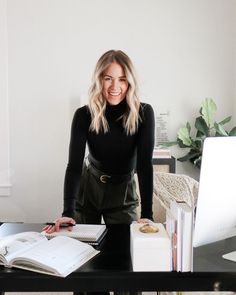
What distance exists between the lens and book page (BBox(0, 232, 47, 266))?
1.07m

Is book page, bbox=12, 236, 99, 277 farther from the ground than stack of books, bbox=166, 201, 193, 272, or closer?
closer

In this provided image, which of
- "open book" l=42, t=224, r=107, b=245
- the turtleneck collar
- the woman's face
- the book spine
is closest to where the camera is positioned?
the book spine

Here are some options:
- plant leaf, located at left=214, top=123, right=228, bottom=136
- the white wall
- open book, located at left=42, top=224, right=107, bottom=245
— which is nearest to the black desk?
open book, located at left=42, top=224, right=107, bottom=245

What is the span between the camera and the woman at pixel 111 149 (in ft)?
5.11

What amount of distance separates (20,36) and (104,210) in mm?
2422

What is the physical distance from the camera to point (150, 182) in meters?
1.60

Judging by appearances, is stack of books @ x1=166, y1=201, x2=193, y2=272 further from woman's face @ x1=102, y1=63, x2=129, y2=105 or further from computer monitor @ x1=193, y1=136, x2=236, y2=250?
woman's face @ x1=102, y1=63, x2=129, y2=105

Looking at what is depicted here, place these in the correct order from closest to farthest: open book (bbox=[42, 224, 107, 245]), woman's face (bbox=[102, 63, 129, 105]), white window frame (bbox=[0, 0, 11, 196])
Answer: open book (bbox=[42, 224, 107, 245]), woman's face (bbox=[102, 63, 129, 105]), white window frame (bbox=[0, 0, 11, 196])

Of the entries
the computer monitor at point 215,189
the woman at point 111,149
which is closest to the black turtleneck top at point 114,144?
the woman at point 111,149

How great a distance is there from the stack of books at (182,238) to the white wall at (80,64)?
2.65 metres

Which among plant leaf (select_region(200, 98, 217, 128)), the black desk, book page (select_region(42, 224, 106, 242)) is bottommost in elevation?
the black desk

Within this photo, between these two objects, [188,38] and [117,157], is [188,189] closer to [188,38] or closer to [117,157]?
[117,157]

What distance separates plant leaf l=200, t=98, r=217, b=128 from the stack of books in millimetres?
2468

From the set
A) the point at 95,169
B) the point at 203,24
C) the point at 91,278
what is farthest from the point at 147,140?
the point at 203,24
